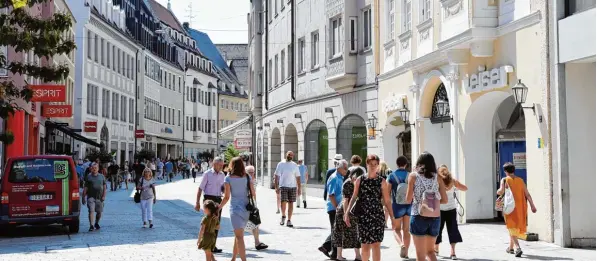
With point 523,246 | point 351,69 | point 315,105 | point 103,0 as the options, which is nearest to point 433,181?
point 523,246

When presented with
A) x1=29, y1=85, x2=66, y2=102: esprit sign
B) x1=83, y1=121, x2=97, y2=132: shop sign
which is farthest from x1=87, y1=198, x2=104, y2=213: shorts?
x1=83, y1=121, x2=97, y2=132: shop sign

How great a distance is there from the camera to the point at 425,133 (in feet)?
72.7

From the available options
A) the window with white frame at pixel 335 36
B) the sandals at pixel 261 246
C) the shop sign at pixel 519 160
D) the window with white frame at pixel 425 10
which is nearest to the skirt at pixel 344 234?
the sandals at pixel 261 246

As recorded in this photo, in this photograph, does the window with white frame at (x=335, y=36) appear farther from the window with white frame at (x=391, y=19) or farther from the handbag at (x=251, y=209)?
the handbag at (x=251, y=209)

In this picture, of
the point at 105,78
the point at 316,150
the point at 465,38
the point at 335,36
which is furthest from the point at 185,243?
the point at 105,78

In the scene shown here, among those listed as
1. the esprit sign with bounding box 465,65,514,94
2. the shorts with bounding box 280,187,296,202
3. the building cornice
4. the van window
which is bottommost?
the shorts with bounding box 280,187,296,202

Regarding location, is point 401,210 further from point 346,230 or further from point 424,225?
point 424,225

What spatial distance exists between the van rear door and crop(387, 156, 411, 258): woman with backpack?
8310 millimetres

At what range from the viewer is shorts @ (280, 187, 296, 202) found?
67.5ft

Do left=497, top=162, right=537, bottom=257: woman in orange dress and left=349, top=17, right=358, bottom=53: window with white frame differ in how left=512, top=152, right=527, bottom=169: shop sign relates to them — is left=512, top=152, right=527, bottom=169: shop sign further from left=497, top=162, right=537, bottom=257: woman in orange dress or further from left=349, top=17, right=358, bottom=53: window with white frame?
left=349, top=17, right=358, bottom=53: window with white frame

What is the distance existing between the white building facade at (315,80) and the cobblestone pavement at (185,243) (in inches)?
241

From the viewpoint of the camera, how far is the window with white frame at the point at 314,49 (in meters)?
31.8

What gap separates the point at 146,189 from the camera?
19.6m

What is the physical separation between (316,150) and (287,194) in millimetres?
12389
